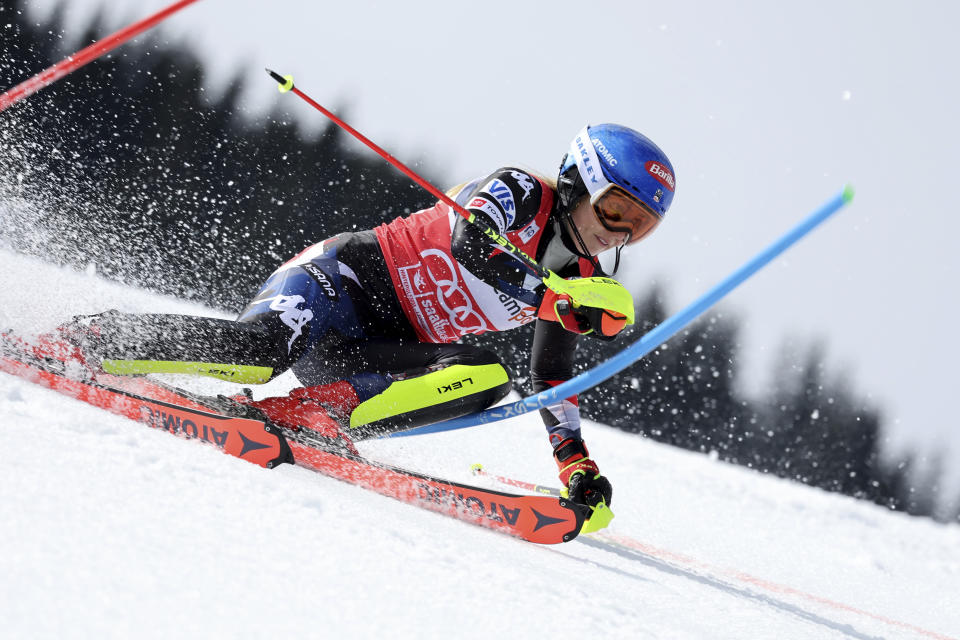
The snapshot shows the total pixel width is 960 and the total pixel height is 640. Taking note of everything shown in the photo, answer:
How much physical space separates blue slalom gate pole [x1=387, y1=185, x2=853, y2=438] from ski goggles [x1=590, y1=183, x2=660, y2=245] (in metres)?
0.49

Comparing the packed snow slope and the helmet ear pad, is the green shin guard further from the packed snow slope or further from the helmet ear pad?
the helmet ear pad

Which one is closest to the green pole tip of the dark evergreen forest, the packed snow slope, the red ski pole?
the red ski pole

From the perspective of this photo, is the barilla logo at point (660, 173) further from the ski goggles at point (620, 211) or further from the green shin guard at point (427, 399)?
the green shin guard at point (427, 399)

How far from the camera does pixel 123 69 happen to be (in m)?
24.6

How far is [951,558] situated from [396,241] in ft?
14.5

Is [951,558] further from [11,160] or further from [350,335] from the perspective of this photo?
[11,160]

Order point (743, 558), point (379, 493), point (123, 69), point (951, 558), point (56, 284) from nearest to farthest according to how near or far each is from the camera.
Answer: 1. point (379, 493)
2. point (743, 558)
3. point (56, 284)
4. point (951, 558)
5. point (123, 69)

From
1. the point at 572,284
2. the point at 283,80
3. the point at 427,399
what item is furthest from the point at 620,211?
the point at 283,80

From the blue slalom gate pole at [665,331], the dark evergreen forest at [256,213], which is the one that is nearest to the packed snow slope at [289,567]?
the blue slalom gate pole at [665,331]

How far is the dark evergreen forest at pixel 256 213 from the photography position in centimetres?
1956

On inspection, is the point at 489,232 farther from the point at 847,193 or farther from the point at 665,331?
the point at 847,193

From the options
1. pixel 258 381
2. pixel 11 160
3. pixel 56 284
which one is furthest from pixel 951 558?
pixel 11 160

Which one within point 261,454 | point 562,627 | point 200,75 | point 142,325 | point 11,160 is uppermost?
point 200,75

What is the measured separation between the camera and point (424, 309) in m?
2.96
